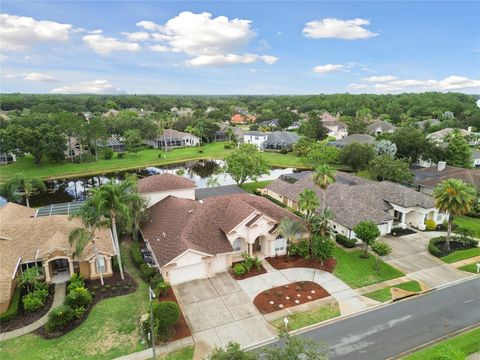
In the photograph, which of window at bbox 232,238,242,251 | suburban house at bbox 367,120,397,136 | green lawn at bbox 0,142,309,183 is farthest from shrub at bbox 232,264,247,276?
suburban house at bbox 367,120,397,136

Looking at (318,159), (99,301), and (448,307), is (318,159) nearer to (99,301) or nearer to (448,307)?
(448,307)

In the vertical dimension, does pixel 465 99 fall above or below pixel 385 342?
above

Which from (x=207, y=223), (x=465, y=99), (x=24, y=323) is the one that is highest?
(x=465, y=99)

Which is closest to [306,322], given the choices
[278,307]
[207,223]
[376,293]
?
[278,307]

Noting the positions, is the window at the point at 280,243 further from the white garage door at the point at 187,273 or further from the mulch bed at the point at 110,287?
the mulch bed at the point at 110,287

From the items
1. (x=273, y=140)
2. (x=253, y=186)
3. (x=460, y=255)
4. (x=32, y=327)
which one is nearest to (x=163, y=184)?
(x=32, y=327)

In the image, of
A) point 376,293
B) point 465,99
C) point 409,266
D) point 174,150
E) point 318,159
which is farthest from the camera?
point 465,99

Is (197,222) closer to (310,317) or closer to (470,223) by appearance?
(310,317)
